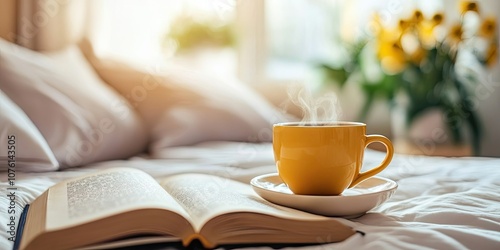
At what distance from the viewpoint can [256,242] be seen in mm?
578

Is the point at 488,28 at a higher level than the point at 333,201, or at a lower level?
A: higher

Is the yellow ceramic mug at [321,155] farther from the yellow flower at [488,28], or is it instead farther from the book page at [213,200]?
the yellow flower at [488,28]

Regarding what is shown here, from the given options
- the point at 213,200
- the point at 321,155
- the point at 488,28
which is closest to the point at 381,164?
the point at 321,155

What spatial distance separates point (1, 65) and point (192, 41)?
1086mm

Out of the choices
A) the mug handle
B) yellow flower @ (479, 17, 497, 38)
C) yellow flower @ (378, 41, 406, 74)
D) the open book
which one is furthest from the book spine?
yellow flower @ (479, 17, 497, 38)

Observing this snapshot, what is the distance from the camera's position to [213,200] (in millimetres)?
626

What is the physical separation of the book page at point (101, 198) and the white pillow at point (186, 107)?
0.66 metres

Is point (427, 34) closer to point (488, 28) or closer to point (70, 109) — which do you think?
point (488, 28)

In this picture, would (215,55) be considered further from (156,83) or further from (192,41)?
(156,83)

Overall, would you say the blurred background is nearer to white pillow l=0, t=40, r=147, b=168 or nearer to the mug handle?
white pillow l=0, t=40, r=147, b=168

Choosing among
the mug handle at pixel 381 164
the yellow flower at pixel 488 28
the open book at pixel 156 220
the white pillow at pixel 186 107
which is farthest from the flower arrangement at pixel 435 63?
the open book at pixel 156 220

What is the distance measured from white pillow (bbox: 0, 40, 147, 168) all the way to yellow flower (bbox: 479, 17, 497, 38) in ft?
4.41

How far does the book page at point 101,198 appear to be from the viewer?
531mm

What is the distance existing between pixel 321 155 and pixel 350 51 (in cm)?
162
